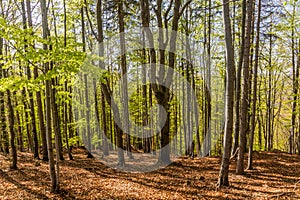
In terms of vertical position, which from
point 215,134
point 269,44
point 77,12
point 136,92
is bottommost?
point 215,134

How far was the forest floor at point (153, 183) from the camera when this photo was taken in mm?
7301

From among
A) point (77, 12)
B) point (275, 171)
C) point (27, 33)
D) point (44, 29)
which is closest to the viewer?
point (27, 33)

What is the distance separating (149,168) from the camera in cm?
1211

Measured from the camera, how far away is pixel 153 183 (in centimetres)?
898

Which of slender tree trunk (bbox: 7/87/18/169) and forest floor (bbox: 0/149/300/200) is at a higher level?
slender tree trunk (bbox: 7/87/18/169)

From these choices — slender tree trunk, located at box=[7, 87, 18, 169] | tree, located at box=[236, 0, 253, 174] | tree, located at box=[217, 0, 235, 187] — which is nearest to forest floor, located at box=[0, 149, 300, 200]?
slender tree trunk, located at box=[7, 87, 18, 169]

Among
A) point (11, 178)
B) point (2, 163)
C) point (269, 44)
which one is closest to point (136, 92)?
point (269, 44)

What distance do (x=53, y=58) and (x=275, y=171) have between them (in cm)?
1062

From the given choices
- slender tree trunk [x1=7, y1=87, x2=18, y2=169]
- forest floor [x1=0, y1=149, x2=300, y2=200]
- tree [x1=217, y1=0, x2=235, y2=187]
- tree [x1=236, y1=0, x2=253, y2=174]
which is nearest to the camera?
forest floor [x1=0, y1=149, x2=300, y2=200]

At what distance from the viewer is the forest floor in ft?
24.0

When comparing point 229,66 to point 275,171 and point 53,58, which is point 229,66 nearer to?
point 53,58

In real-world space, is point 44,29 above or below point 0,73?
above

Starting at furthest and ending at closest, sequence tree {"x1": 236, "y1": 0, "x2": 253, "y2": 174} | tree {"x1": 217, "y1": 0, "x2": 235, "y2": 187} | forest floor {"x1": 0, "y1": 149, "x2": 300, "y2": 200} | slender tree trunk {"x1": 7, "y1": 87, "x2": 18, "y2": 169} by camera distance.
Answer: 1. slender tree trunk {"x1": 7, "y1": 87, "x2": 18, "y2": 169}
2. tree {"x1": 236, "y1": 0, "x2": 253, "y2": 174}
3. tree {"x1": 217, "y1": 0, "x2": 235, "y2": 187}
4. forest floor {"x1": 0, "y1": 149, "x2": 300, "y2": 200}

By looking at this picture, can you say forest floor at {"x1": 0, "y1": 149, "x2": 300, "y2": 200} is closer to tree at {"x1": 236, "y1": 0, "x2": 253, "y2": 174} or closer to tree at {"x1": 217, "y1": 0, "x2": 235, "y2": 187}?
tree at {"x1": 217, "y1": 0, "x2": 235, "y2": 187}
